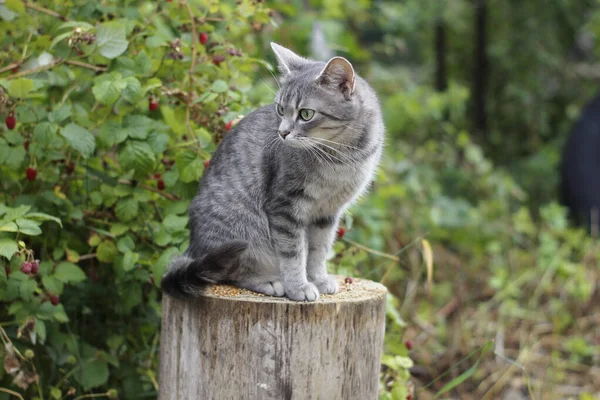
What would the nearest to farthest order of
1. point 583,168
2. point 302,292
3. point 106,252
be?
1. point 302,292
2. point 106,252
3. point 583,168

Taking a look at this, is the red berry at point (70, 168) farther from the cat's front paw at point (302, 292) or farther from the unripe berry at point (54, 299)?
the cat's front paw at point (302, 292)

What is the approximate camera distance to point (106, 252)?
304 cm

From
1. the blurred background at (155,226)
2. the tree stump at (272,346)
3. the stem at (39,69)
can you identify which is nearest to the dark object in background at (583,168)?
the blurred background at (155,226)

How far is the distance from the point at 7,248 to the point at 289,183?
37.2 inches

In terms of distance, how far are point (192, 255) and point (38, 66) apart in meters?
1.08

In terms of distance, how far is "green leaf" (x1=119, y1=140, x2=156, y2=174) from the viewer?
2.89m

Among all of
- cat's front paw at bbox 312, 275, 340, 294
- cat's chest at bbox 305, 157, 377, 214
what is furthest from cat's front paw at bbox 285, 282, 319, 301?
cat's chest at bbox 305, 157, 377, 214

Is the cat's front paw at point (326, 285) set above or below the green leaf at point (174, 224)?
below

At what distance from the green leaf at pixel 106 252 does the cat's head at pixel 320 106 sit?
3.00 ft

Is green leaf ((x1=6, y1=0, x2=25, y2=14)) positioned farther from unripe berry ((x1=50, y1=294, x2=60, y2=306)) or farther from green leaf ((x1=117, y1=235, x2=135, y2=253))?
unripe berry ((x1=50, y1=294, x2=60, y2=306))

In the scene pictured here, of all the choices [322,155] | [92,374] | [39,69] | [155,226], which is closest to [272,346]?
[322,155]

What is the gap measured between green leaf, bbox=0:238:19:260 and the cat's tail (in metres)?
0.49

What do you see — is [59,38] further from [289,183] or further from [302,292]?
[302,292]

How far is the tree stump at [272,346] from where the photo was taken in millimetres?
2439
